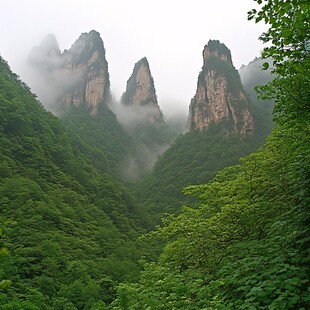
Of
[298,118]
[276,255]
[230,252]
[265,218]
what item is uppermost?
[298,118]

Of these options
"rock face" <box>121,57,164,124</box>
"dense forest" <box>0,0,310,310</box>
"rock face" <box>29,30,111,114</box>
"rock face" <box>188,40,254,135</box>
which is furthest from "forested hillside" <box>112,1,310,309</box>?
"rock face" <box>121,57,164,124</box>

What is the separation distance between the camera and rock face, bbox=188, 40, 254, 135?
8256 cm

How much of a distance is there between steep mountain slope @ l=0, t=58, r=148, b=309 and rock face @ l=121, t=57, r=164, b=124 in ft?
272

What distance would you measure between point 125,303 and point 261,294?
392 centimetres

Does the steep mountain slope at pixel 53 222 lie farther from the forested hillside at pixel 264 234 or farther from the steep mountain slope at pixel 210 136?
the steep mountain slope at pixel 210 136

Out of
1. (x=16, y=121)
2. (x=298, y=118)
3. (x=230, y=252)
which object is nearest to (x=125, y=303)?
(x=230, y=252)

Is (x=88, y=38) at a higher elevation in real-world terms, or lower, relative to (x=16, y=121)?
higher

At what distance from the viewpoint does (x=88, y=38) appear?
131250 mm

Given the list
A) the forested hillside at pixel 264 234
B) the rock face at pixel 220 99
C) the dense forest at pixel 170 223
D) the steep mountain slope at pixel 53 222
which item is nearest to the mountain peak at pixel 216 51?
the rock face at pixel 220 99

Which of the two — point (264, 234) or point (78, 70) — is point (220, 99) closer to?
point (78, 70)

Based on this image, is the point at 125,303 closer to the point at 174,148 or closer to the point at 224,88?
the point at 174,148

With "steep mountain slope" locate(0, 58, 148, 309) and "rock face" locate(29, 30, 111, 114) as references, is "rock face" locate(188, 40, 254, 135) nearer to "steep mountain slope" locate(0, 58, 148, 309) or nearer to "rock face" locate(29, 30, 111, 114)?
"rock face" locate(29, 30, 111, 114)

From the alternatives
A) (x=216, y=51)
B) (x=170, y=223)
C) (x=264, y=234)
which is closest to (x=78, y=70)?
(x=216, y=51)

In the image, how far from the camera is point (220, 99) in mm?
88562
